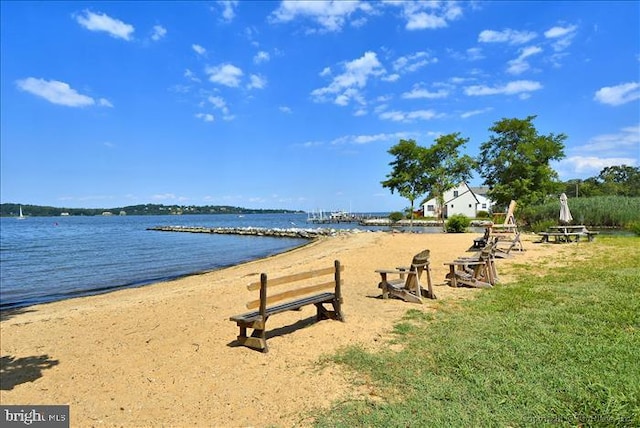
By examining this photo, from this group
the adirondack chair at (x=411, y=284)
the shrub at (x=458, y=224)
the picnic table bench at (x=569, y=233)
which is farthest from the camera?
the shrub at (x=458, y=224)

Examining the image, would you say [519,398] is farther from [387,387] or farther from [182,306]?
[182,306]

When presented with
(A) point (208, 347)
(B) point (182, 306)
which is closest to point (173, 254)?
(B) point (182, 306)

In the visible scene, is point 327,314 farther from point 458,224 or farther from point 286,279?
point 458,224

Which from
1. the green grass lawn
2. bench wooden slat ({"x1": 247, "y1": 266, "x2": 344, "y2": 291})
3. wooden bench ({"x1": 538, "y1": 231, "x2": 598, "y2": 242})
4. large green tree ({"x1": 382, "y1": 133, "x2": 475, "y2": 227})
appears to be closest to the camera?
the green grass lawn

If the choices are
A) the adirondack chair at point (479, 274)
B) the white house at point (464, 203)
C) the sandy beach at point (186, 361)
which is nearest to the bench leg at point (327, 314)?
the sandy beach at point (186, 361)

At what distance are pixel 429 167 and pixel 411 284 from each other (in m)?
35.6

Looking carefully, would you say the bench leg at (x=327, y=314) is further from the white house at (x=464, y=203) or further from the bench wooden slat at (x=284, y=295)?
the white house at (x=464, y=203)

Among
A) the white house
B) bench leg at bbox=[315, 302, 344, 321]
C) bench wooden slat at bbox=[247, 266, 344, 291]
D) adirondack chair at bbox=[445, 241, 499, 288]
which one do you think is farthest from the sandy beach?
the white house

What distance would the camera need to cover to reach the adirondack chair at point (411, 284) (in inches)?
340

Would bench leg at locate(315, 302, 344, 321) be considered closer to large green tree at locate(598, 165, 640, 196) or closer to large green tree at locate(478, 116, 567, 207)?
large green tree at locate(478, 116, 567, 207)

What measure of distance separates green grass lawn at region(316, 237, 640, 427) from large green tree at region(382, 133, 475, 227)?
34376mm

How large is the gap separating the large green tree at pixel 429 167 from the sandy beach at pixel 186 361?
105 ft

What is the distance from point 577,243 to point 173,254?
25.0 m

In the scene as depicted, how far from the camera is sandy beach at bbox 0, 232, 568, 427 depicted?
4.45m
